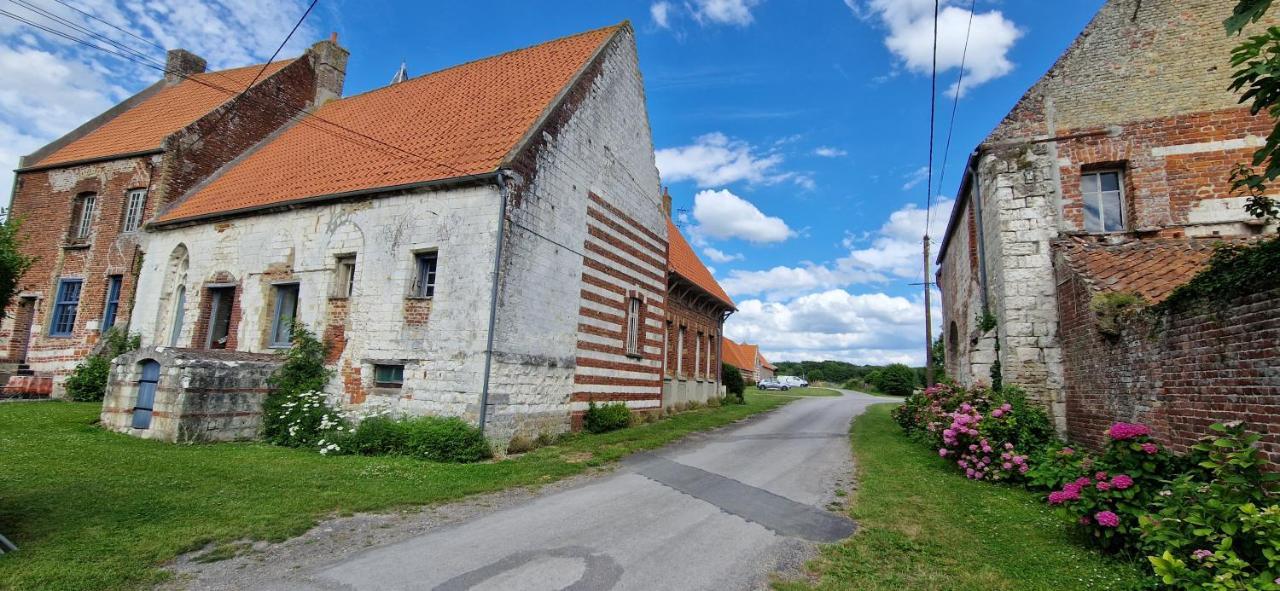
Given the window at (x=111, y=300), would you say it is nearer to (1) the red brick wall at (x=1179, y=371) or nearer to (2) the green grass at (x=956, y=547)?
(2) the green grass at (x=956, y=547)

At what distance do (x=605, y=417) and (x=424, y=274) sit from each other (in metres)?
5.19

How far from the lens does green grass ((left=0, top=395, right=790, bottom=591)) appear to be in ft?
16.9

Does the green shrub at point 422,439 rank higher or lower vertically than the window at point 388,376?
lower

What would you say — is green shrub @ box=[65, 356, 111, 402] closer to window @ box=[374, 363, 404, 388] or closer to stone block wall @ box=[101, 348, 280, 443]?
stone block wall @ box=[101, 348, 280, 443]

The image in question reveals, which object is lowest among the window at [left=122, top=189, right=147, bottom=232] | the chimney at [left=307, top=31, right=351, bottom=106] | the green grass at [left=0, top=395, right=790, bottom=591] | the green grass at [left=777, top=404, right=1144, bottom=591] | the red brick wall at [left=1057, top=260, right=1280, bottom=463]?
the green grass at [left=0, top=395, right=790, bottom=591]

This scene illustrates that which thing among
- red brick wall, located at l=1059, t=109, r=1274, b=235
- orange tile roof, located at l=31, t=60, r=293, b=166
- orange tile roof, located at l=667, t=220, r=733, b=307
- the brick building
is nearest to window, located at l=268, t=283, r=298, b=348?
orange tile roof, located at l=31, t=60, r=293, b=166

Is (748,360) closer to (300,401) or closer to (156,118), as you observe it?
(156,118)

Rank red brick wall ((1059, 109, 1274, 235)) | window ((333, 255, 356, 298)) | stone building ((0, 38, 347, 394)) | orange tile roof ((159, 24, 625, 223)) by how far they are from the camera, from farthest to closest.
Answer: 1. stone building ((0, 38, 347, 394))
2. window ((333, 255, 356, 298))
3. orange tile roof ((159, 24, 625, 223))
4. red brick wall ((1059, 109, 1274, 235))

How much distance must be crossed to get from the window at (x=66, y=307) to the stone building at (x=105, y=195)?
0.03 metres

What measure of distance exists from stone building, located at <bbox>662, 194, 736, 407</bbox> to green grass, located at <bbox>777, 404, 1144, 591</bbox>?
36.5 ft

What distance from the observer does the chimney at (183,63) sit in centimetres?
2328

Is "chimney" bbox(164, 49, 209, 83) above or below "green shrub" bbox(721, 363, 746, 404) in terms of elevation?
above

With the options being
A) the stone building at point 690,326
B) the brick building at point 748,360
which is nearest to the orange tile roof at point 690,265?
the stone building at point 690,326

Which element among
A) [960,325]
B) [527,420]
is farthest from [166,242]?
[960,325]
